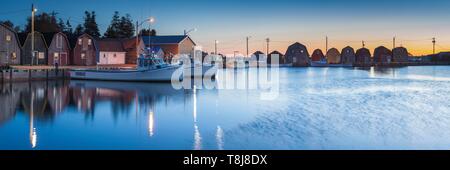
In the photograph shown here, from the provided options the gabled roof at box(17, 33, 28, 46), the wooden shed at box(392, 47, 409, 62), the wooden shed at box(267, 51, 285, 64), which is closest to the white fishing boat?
the gabled roof at box(17, 33, 28, 46)

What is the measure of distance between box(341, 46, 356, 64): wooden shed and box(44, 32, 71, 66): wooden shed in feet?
387

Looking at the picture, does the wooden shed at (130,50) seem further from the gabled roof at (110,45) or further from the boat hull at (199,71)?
the boat hull at (199,71)

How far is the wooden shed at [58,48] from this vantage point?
66.9 meters

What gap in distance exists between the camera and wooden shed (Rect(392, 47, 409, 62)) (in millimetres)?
176000

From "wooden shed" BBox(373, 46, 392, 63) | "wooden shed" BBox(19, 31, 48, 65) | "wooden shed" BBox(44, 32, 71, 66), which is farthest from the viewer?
"wooden shed" BBox(373, 46, 392, 63)

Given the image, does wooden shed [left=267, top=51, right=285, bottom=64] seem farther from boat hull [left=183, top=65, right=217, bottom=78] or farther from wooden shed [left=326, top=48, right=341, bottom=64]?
boat hull [left=183, top=65, right=217, bottom=78]

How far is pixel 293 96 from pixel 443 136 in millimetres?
18005

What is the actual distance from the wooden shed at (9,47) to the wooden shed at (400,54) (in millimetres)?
141260

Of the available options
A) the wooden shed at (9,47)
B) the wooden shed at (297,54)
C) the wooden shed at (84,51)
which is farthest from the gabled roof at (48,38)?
the wooden shed at (297,54)

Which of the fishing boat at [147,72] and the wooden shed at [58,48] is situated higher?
the wooden shed at [58,48]

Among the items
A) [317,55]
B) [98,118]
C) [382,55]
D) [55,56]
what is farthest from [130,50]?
[382,55]

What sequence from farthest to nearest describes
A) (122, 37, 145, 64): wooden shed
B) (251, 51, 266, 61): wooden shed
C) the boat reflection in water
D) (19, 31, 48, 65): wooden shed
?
(251, 51, 266, 61): wooden shed → (122, 37, 145, 64): wooden shed → (19, 31, 48, 65): wooden shed → the boat reflection in water

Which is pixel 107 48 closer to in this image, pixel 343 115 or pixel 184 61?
pixel 184 61
